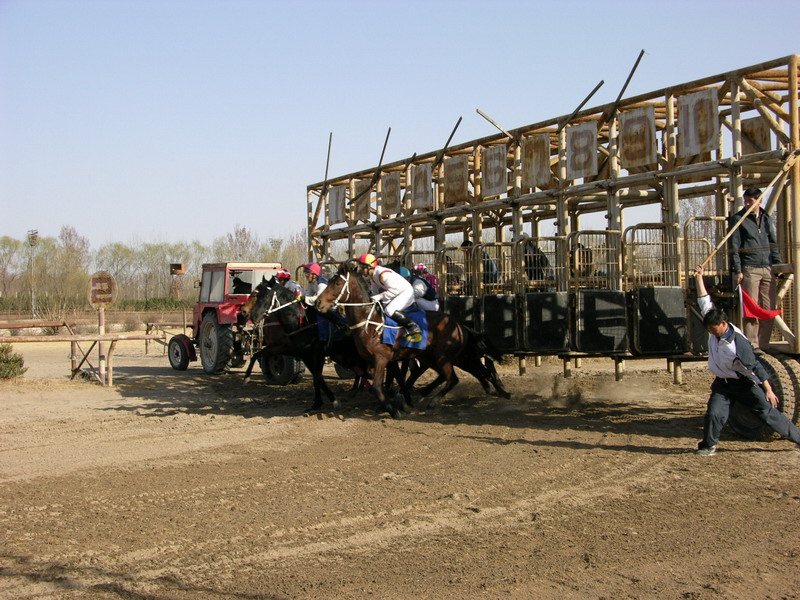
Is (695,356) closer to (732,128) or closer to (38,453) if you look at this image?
(732,128)

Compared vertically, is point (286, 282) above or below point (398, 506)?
above

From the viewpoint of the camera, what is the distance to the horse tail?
40.4 feet

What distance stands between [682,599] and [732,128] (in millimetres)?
6718

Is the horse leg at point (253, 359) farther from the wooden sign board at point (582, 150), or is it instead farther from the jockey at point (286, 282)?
the wooden sign board at point (582, 150)

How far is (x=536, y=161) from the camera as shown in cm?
1298

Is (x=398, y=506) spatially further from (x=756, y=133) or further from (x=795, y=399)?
(x=756, y=133)

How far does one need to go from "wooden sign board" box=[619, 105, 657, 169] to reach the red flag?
2.68 meters

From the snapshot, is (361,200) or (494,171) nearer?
(494,171)

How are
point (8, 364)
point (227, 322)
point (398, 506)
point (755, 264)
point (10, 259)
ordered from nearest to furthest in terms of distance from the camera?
point (398, 506) → point (755, 264) → point (8, 364) → point (227, 322) → point (10, 259)

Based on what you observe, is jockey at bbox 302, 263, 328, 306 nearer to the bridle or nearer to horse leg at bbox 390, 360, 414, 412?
the bridle

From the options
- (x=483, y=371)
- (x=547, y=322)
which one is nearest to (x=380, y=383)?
Result: (x=483, y=371)

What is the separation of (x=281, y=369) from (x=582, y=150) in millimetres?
7551

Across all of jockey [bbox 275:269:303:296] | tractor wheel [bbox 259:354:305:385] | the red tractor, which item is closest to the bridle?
jockey [bbox 275:269:303:296]

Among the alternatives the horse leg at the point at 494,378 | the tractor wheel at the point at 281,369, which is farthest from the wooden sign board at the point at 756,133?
the tractor wheel at the point at 281,369
